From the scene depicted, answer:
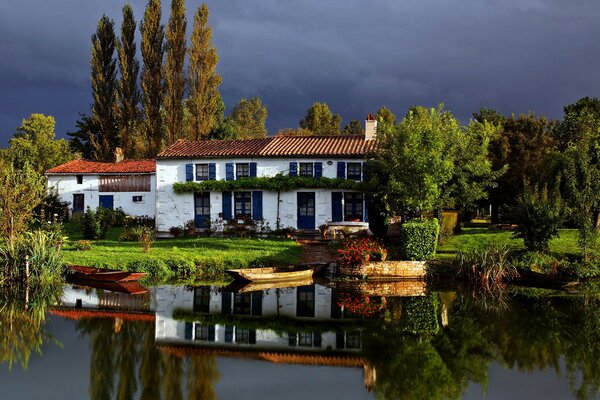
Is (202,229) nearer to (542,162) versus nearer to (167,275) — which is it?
(167,275)

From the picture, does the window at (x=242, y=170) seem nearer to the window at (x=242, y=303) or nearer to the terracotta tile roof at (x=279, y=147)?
the terracotta tile roof at (x=279, y=147)

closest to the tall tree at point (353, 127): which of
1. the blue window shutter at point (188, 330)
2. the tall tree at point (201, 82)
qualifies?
the tall tree at point (201, 82)

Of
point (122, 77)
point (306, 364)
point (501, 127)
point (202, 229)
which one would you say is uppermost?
point (122, 77)

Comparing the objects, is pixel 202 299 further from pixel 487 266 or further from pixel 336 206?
pixel 336 206

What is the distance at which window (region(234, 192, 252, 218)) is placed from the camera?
35844 millimetres

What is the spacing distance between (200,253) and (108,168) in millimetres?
17514

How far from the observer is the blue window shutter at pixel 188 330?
14.8m

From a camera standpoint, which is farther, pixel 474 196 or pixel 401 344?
pixel 474 196

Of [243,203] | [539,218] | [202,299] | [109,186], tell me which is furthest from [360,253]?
[109,186]

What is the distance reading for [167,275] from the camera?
982 inches

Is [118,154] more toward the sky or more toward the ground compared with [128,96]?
more toward the ground

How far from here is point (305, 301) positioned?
2031 cm

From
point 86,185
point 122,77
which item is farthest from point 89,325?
point 122,77

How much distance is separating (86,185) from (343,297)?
26544 mm
